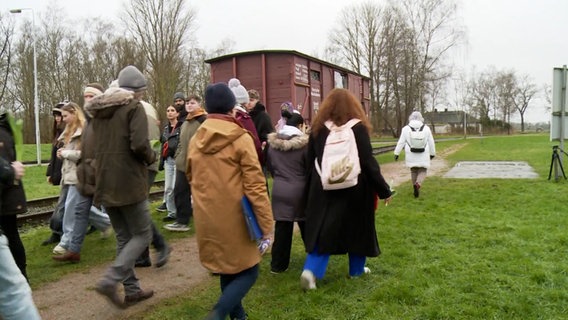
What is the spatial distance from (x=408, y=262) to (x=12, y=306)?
3.90m

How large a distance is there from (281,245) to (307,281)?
74 centimetres

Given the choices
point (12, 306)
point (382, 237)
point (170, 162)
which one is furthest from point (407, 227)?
point (12, 306)

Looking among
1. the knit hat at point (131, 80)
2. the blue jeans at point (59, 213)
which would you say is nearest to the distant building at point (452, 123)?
the blue jeans at point (59, 213)

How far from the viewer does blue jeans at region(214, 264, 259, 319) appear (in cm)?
333

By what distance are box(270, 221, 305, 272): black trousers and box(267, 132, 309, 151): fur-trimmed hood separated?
0.81m

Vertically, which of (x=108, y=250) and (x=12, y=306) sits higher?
(x=12, y=306)

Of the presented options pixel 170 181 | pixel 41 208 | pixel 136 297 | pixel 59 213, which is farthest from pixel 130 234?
pixel 41 208

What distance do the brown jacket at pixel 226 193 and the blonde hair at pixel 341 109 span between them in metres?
1.40

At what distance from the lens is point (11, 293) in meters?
2.80

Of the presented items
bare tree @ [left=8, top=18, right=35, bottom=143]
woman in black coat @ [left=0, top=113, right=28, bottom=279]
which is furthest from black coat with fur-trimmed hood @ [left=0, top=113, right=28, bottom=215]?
bare tree @ [left=8, top=18, right=35, bottom=143]

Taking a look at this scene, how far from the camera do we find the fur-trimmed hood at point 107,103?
395 centimetres

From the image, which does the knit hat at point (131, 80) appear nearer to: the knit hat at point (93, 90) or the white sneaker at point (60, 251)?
the knit hat at point (93, 90)

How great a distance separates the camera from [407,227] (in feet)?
23.3

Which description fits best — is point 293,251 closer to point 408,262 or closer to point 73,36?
point 408,262
